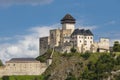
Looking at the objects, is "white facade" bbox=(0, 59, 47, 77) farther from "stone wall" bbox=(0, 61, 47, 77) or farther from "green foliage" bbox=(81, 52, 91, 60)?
"green foliage" bbox=(81, 52, 91, 60)

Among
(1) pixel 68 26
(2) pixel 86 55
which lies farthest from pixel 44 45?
(2) pixel 86 55

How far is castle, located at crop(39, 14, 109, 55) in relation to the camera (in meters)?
158

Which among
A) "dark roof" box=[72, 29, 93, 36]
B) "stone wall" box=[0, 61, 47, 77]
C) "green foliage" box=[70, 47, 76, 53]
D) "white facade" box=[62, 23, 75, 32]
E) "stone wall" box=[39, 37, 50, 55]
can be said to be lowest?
"stone wall" box=[0, 61, 47, 77]

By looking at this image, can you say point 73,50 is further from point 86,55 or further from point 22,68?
point 22,68

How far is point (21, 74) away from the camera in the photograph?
156 metres

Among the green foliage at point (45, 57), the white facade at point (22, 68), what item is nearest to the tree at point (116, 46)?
the green foliage at point (45, 57)

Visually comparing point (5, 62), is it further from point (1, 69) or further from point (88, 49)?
point (88, 49)

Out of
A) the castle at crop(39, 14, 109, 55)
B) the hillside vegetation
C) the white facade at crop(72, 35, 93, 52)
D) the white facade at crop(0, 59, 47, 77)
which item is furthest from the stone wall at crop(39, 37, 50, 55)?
the white facade at crop(0, 59, 47, 77)

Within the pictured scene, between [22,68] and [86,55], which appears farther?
[22,68]

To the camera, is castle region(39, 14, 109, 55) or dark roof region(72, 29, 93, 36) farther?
dark roof region(72, 29, 93, 36)

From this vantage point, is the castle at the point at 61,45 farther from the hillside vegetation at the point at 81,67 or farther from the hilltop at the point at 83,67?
the hilltop at the point at 83,67

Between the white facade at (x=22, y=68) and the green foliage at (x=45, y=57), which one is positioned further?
the green foliage at (x=45, y=57)

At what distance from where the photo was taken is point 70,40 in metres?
Result: 159

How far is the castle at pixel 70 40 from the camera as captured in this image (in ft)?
519
